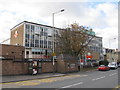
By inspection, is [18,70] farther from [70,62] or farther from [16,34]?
[16,34]

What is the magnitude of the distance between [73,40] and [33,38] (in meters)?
19.7

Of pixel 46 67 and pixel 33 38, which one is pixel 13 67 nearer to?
pixel 46 67

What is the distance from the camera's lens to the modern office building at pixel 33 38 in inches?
1969

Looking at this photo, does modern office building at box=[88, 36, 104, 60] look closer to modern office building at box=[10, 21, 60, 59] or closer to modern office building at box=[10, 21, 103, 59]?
modern office building at box=[10, 21, 103, 59]

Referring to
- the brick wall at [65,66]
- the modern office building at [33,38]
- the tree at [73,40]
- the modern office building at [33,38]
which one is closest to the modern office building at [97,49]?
the modern office building at [33,38]

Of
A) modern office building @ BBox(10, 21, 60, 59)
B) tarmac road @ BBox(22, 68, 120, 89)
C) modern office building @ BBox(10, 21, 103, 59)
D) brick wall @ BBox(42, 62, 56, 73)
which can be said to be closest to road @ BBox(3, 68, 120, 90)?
tarmac road @ BBox(22, 68, 120, 89)

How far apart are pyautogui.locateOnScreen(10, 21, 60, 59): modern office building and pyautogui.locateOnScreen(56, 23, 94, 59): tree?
1101 cm

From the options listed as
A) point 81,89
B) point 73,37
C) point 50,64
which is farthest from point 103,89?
point 73,37

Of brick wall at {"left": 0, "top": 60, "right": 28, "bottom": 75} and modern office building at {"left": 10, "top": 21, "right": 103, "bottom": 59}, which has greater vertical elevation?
modern office building at {"left": 10, "top": 21, "right": 103, "bottom": 59}

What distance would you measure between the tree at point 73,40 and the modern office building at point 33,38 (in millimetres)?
11011

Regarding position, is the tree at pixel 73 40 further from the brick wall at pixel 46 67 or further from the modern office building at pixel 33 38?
the modern office building at pixel 33 38

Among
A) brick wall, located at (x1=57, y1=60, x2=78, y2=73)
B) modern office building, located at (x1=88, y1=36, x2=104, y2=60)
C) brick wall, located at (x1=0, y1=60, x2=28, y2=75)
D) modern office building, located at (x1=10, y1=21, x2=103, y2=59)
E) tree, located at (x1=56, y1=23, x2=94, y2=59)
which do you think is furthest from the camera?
modern office building, located at (x1=88, y1=36, x2=104, y2=60)

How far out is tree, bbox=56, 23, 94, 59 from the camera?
119 ft

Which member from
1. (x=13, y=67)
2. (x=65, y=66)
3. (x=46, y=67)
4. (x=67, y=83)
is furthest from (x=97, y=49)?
(x=67, y=83)
